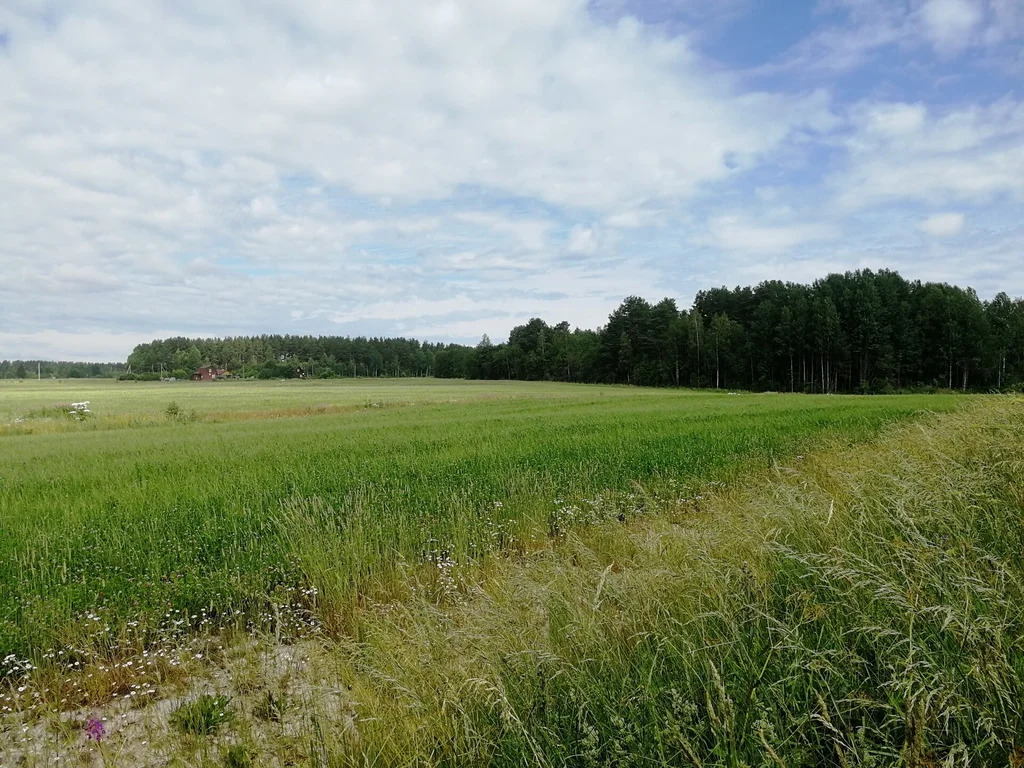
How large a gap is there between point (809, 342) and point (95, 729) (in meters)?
90.8

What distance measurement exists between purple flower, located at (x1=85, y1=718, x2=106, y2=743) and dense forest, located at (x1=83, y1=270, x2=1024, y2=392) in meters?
69.9

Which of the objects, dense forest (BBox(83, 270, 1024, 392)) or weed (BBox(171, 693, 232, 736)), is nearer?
Answer: weed (BBox(171, 693, 232, 736))

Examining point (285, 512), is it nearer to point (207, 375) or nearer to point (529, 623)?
point (529, 623)

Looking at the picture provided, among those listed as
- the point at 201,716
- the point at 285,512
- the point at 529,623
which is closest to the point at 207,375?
the point at 285,512

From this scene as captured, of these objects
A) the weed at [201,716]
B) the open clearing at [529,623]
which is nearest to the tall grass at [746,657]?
the open clearing at [529,623]

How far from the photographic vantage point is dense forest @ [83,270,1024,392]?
72500mm

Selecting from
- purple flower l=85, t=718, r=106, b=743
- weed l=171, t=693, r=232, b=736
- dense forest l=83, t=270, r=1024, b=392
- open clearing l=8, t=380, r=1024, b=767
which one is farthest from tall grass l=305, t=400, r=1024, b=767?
dense forest l=83, t=270, r=1024, b=392

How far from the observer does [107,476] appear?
40.3ft

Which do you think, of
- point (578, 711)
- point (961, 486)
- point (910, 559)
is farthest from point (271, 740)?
point (961, 486)

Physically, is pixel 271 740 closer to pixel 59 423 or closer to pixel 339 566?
pixel 339 566

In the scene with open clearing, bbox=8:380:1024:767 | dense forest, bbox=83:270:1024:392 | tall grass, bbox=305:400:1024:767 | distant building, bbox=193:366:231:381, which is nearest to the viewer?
tall grass, bbox=305:400:1024:767

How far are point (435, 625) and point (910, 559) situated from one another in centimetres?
353

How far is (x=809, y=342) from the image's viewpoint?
80.7 m

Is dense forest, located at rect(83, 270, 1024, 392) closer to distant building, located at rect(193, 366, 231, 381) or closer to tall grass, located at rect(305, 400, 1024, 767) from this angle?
tall grass, located at rect(305, 400, 1024, 767)
